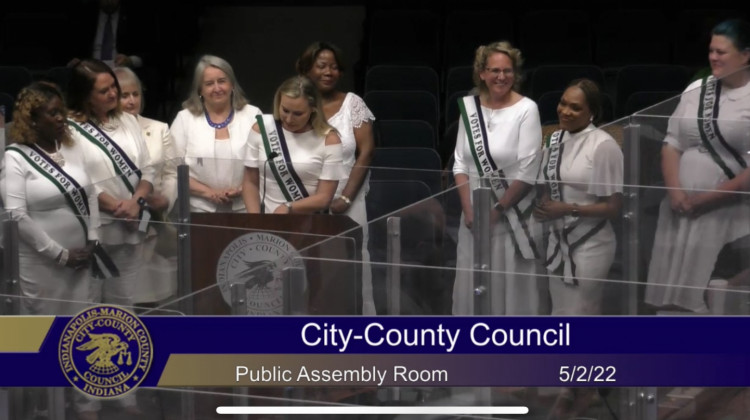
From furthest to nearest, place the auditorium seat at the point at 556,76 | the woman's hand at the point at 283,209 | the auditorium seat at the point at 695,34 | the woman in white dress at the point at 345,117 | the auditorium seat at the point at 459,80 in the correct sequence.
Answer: the auditorium seat at the point at 695,34 → the auditorium seat at the point at 459,80 → the auditorium seat at the point at 556,76 → the woman in white dress at the point at 345,117 → the woman's hand at the point at 283,209

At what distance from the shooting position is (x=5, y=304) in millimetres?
4465

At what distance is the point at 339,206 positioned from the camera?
15.6 ft

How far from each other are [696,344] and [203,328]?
166 cm

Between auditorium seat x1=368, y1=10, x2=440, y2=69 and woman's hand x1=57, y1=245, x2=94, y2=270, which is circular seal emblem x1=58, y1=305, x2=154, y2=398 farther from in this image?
auditorium seat x1=368, y1=10, x2=440, y2=69

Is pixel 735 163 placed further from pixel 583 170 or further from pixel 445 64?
pixel 445 64

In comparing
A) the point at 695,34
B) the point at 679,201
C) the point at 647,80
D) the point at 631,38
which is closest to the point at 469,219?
the point at 679,201

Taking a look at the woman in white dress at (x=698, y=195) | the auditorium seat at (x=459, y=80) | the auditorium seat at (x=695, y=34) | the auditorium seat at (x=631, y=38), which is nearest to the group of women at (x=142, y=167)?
the woman in white dress at (x=698, y=195)

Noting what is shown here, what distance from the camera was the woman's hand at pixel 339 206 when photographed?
4.75 metres

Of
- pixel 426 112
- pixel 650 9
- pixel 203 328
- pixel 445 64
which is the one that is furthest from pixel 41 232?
pixel 650 9

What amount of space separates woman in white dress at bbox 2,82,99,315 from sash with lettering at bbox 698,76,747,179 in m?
2.10

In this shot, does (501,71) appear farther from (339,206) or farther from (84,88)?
(84,88)

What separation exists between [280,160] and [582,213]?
1188mm

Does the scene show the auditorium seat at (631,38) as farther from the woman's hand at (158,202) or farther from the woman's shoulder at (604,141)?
the woman's hand at (158,202)

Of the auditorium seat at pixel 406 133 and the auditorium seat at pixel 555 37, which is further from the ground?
the auditorium seat at pixel 555 37
